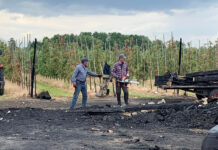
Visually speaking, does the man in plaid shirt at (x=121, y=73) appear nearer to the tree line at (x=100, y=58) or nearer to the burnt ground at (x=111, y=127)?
the burnt ground at (x=111, y=127)

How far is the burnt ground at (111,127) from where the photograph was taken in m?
7.50

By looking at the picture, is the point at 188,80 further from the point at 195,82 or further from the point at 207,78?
the point at 207,78

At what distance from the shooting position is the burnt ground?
7.50m

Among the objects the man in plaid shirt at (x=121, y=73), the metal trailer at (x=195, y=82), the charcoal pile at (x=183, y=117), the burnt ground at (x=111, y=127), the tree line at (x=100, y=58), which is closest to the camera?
the burnt ground at (x=111, y=127)

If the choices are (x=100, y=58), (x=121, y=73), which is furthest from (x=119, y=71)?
(x=100, y=58)

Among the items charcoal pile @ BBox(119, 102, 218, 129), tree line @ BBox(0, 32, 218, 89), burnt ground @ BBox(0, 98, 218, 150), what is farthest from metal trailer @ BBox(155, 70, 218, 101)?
tree line @ BBox(0, 32, 218, 89)

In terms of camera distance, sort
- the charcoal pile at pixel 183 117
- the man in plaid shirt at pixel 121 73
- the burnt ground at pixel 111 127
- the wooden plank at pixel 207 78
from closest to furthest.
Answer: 1. the burnt ground at pixel 111 127
2. the charcoal pile at pixel 183 117
3. the man in plaid shirt at pixel 121 73
4. the wooden plank at pixel 207 78

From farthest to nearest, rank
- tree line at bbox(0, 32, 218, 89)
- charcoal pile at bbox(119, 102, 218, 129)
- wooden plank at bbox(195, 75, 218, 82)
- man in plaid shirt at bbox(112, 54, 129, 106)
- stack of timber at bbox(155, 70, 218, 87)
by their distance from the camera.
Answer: tree line at bbox(0, 32, 218, 89) < stack of timber at bbox(155, 70, 218, 87) < wooden plank at bbox(195, 75, 218, 82) < man in plaid shirt at bbox(112, 54, 129, 106) < charcoal pile at bbox(119, 102, 218, 129)

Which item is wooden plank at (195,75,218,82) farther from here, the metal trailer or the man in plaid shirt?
the man in plaid shirt

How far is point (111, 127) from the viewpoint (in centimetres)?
1020

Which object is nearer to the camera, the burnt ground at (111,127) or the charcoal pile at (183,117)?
the burnt ground at (111,127)

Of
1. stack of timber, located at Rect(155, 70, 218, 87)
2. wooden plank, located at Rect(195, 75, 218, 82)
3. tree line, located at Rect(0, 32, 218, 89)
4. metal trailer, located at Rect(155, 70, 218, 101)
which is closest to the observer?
wooden plank, located at Rect(195, 75, 218, 82)

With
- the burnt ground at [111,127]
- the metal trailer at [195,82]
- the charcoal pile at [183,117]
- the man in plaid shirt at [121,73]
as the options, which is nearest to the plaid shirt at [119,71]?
the man in plaid shirt at [121,73]

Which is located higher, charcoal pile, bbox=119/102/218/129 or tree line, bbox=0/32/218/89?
tree line, bbox=0/32/218/89
